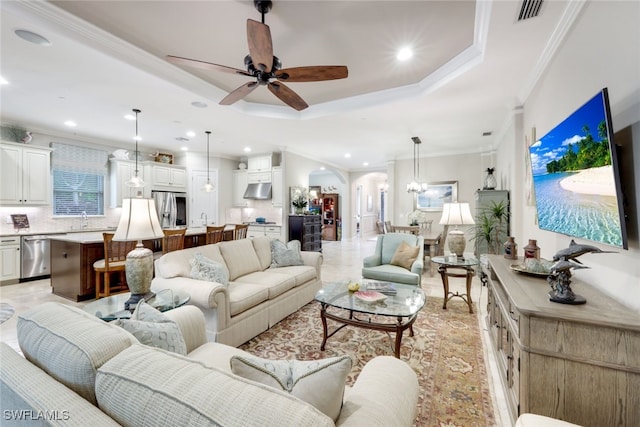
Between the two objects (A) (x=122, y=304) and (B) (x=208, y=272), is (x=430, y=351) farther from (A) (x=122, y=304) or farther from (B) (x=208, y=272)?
(A) (x=122, y=304)

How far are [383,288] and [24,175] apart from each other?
6.41 metres

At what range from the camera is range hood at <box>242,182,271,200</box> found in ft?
23.4

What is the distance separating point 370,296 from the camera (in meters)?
2.54

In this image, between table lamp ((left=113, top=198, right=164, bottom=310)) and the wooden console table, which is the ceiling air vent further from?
table lamp ((left=113, top=198, right=164, bottom=310))

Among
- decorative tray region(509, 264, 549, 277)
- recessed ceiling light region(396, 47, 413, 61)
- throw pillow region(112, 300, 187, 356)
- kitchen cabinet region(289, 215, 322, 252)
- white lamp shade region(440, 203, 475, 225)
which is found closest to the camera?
throw pillow region(112, 300, 187, 356)

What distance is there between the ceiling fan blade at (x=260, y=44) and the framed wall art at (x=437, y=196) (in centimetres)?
616

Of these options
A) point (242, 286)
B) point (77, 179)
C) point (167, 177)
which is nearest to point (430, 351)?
point (242, 286)

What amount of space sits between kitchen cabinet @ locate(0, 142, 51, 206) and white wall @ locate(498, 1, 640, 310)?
7563 millimetres

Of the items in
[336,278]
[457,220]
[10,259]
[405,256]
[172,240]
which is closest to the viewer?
[457,220]

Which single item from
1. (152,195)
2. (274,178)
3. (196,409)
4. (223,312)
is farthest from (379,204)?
(196,409)

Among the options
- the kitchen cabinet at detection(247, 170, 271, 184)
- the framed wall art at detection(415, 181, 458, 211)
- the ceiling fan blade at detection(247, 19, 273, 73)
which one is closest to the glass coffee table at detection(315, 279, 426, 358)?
the ceiling fan blade at detection(247, 19, 273, 73)

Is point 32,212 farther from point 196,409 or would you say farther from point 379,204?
point 379,204

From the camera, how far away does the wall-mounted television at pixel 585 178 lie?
1372 mm

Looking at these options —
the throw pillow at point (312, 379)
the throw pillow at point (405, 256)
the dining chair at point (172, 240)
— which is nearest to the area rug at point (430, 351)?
the throw pillow at point (405, 256)
